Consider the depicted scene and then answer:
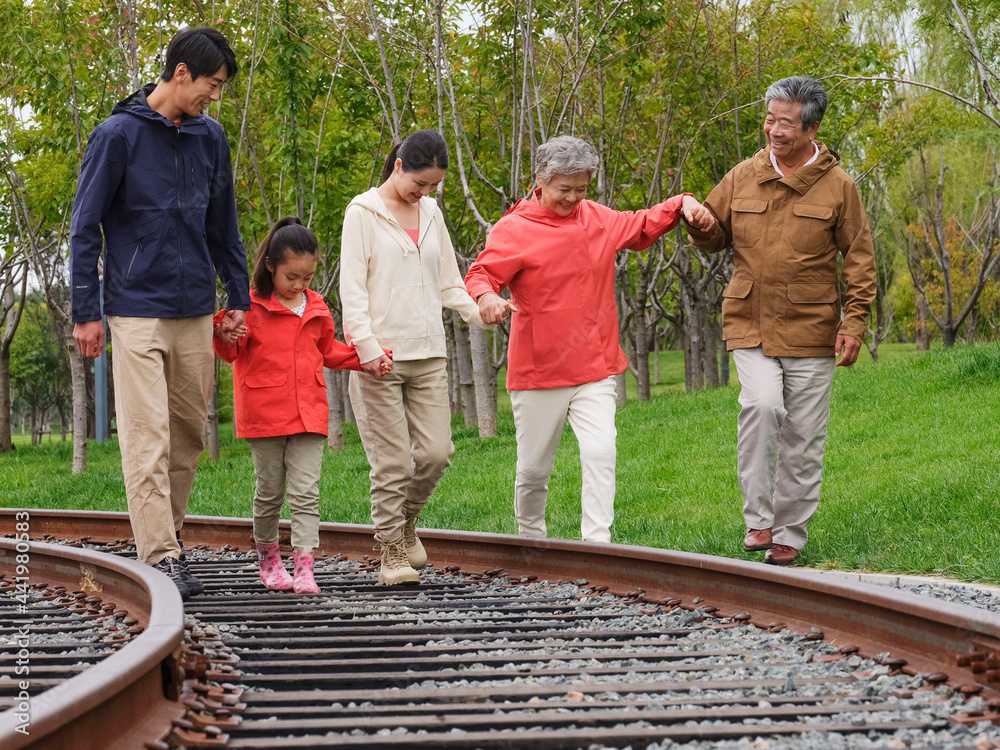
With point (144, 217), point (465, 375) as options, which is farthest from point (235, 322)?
point (465, 375)

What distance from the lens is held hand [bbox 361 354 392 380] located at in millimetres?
5086

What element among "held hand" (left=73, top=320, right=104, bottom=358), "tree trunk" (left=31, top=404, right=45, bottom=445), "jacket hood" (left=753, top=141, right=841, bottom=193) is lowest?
"tree trunk" (left=31, top=404, right=45, bottom=445)

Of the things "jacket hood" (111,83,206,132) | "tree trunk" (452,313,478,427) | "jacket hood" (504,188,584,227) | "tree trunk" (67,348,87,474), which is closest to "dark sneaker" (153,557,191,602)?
"jacket hood" (111,83,206,132)

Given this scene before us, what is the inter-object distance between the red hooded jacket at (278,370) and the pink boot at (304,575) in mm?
587

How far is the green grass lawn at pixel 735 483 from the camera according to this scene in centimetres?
601

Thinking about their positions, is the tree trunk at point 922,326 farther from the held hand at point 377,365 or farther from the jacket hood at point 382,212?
the held hand at point 377,365

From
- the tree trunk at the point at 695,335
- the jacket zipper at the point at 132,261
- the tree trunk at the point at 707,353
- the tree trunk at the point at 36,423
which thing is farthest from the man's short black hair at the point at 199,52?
the tree trunk at the point at 36,423

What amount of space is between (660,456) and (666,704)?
7942mm

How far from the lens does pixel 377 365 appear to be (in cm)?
509

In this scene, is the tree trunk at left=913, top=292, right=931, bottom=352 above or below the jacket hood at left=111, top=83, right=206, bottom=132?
below

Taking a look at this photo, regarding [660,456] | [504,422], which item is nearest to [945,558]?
[660,456]

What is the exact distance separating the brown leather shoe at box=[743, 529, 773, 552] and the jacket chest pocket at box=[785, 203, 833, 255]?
4.63ft

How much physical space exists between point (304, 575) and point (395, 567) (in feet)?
1.40

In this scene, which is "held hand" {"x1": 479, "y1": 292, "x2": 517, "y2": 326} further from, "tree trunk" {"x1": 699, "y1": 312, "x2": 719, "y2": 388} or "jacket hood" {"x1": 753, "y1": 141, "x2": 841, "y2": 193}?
"tree trunk" {"x1": 699, "y1": 312, "x2": 719, "y2": 388}
